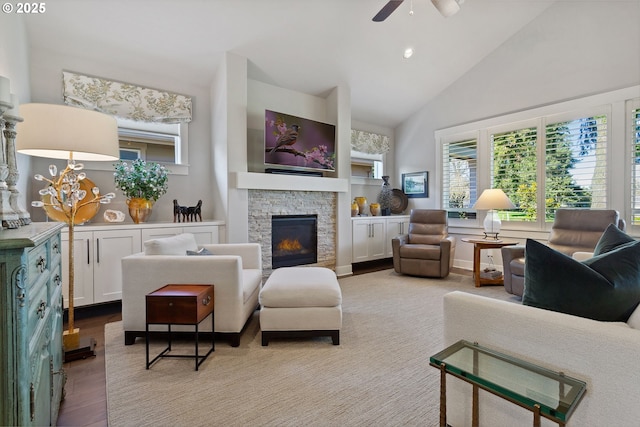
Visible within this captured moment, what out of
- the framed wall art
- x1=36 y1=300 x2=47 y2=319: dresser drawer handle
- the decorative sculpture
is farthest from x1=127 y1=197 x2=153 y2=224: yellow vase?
the framed wall art

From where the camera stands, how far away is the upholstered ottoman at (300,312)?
2293 mm

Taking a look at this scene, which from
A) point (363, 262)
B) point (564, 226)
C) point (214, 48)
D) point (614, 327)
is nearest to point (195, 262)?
point (614, 327)

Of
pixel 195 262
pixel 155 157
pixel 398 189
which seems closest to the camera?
pixel 195 262

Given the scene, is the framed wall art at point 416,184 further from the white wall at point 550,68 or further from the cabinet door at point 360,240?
the cabinet door at point 360,240

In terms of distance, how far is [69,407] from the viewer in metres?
1.63

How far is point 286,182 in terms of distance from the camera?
4.13 metres

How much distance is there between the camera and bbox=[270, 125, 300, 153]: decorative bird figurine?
409 centimetres

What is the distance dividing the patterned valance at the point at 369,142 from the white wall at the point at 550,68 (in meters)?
0.88

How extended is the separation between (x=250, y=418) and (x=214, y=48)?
374cm

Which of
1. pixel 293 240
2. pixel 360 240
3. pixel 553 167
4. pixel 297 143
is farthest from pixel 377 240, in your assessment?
pixel 553 167

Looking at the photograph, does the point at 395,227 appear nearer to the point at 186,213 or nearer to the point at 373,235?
the point at 373,235

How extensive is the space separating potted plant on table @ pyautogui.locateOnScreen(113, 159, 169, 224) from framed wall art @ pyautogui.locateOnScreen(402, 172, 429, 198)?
4.43m

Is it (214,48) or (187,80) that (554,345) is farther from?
(187,80)

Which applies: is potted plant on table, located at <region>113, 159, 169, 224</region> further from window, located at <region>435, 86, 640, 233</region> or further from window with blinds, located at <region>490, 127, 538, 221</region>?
window with blinds, located at <region>490, 127, 538, 221</region>
